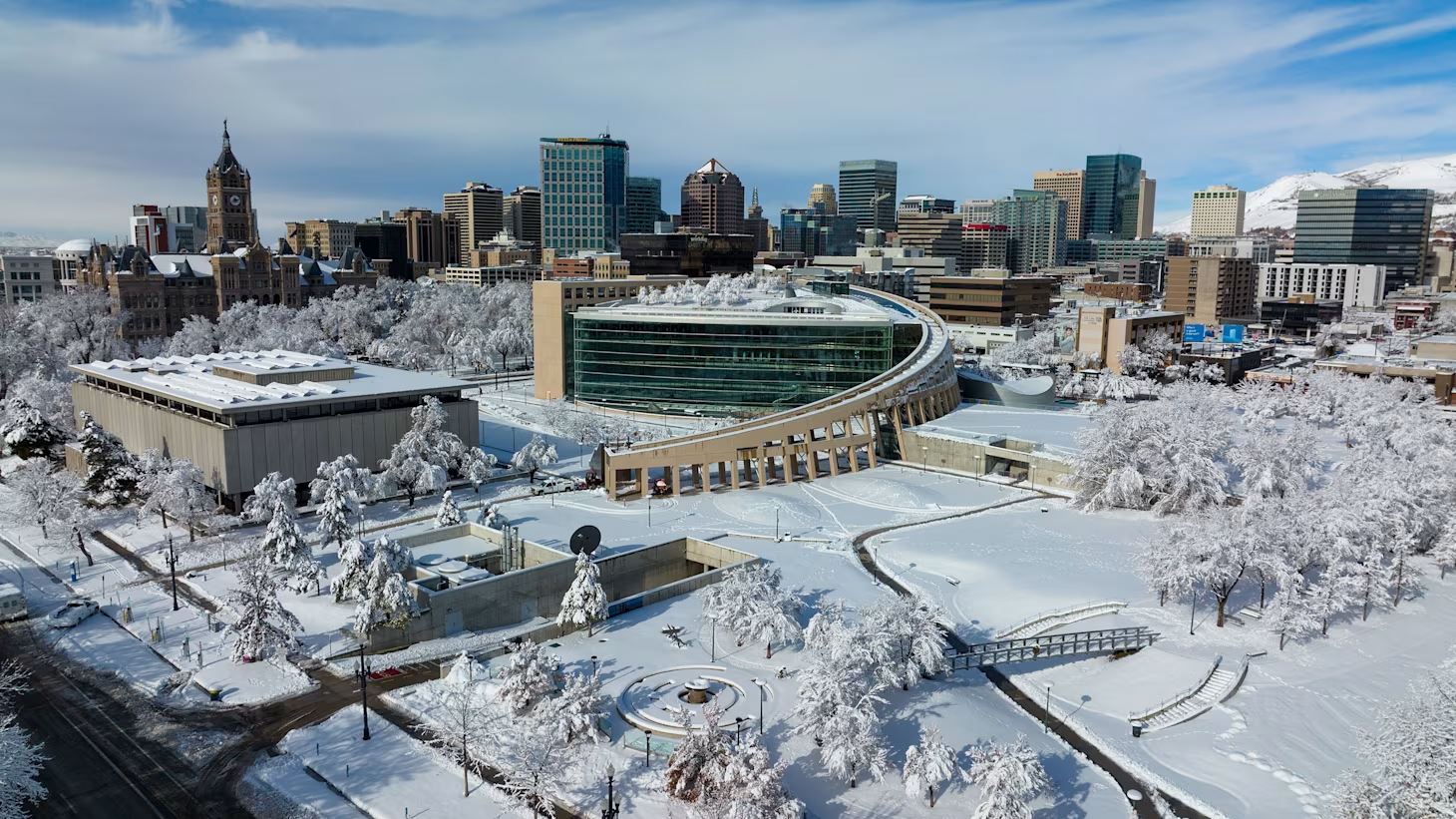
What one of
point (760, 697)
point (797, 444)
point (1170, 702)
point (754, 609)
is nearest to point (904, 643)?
point (760, 697)

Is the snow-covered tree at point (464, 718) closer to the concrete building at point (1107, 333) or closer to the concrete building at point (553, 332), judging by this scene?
the concrete building at point (553, 332)

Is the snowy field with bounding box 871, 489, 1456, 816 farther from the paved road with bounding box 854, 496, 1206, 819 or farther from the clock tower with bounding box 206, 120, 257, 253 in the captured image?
the clock tower with bounding box 206, 120, 257, 253

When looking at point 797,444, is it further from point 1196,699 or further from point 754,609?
point 1196,699

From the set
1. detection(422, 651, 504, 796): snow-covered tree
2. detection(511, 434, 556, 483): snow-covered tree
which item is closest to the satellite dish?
detection(422, 651, 504, 796): snow-covered tree

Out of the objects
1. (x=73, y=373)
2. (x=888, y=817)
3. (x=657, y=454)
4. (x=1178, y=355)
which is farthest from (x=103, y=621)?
(x=1178, y=355)

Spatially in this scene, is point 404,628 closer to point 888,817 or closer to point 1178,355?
point 888,817
